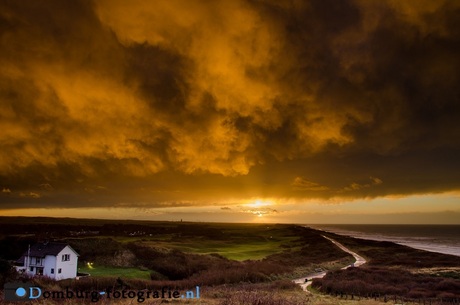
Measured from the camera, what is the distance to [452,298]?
34.2m

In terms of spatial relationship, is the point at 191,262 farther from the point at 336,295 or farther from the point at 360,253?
the point at 360,253

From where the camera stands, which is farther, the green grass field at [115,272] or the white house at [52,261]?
the white house at [52,261]

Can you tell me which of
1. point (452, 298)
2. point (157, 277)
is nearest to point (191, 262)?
point (157, 277)

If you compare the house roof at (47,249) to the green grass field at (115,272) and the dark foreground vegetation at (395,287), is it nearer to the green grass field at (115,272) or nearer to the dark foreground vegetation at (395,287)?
the green grass field at (115,272)

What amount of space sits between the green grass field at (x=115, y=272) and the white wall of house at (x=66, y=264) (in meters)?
2.52

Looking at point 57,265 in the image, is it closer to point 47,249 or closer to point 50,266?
point 50,266

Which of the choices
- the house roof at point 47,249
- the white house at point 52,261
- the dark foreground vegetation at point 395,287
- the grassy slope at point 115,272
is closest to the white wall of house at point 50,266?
the white house at point 52,261

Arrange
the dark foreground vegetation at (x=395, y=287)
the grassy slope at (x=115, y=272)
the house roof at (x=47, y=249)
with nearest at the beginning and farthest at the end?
the dark foreground vegetation at (x=395, y=287)
the grassy slope at (x=115, y=272)
the house roof at (x=47, y=249)

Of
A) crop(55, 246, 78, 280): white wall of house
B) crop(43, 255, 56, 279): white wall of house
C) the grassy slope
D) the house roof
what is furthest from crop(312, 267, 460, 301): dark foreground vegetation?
crop(43, 255, 56, 279): white wall of house

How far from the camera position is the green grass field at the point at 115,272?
162 ft

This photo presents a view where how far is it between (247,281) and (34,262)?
2919 cm

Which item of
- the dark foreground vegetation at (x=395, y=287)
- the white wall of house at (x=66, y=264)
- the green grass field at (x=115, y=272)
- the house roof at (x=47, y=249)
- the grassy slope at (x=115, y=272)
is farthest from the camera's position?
the house roof at (x=47, y=249)

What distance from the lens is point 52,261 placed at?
50.3 metres

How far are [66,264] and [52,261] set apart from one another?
1809mm
